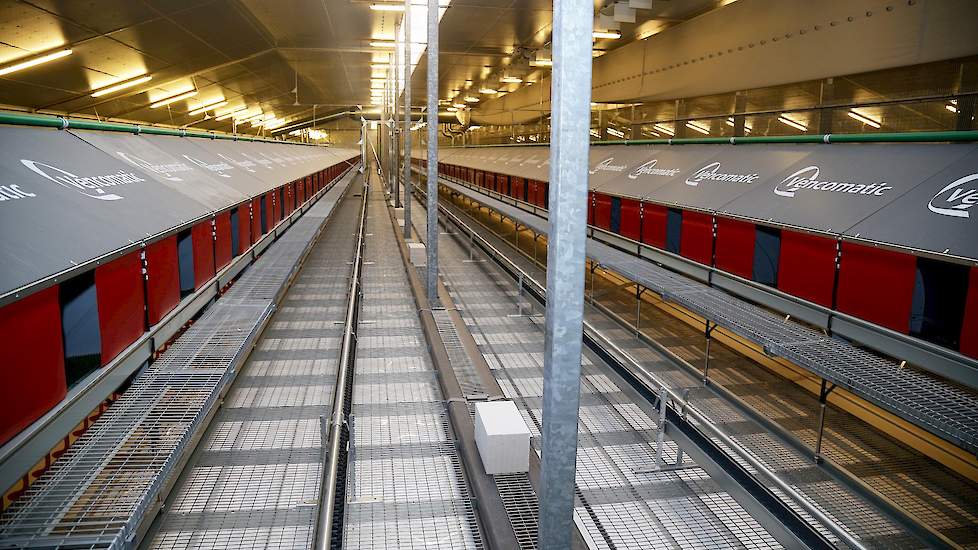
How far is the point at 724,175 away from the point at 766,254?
77.0 inches

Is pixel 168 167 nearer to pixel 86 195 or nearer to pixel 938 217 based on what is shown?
pixel 86 195

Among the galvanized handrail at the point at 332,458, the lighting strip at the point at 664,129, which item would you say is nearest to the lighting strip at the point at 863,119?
the lighting strip at the point at 664,129

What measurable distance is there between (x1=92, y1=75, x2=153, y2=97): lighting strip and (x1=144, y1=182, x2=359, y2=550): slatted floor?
10602 millimetres

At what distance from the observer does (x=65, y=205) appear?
401 centimetres

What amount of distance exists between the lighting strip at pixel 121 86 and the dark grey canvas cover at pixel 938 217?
627 inches

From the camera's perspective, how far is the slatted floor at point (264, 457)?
3.91 metres

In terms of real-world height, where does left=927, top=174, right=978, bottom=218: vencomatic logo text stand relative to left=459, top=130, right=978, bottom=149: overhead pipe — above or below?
below

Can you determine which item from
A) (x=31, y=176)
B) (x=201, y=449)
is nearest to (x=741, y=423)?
(x=201, y=449)

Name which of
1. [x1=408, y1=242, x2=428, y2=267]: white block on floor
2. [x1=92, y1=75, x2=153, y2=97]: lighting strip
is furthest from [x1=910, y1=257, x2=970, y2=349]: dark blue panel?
[x1=92, y1=75, x2=153, y2=97]: lighting strip

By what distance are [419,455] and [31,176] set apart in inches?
125

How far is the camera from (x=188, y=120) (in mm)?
23750

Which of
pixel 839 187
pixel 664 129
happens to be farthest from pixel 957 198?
pixel 664 129

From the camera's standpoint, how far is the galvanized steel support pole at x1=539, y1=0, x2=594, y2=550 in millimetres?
2371

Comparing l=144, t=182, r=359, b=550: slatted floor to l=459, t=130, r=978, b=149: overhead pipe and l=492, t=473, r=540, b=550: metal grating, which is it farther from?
l=459, t=130, r=978, b=149: overhead pipe
